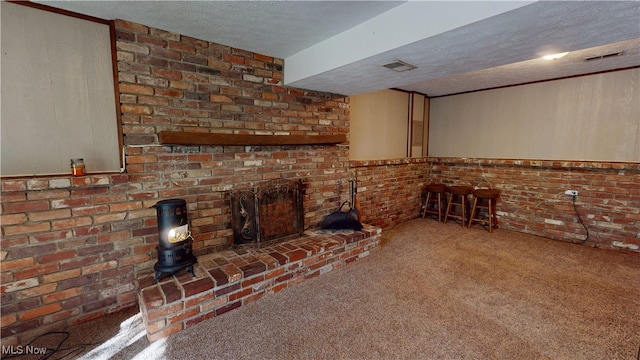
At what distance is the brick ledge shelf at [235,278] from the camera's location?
6.06ft

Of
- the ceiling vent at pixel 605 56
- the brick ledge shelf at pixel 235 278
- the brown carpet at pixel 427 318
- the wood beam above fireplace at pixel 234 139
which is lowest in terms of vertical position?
the brown carpet at pixel 427 318

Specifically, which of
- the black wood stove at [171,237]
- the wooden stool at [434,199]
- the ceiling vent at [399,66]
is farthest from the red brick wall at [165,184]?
the wooden stool at [434,199]

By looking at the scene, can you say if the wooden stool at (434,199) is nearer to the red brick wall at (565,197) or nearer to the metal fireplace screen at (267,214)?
the red brick wall at (565,197)

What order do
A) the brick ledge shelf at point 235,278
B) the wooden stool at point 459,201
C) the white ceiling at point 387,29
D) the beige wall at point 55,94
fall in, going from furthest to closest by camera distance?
the wooden stool at point 459,201, the brick ledge shelf at point 235,278, the beige wall at point 55,94, the white ceiling at point 387,29

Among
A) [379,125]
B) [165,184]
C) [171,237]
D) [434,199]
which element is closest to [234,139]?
[165,184]

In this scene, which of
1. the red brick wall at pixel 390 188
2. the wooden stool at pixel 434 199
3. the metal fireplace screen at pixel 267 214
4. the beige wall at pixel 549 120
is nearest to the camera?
the metal fireplace screen at pixel 267 214

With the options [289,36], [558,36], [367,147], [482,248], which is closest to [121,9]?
[289,36]

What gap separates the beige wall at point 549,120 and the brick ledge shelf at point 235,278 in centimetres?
309

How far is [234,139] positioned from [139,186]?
0.85 metres

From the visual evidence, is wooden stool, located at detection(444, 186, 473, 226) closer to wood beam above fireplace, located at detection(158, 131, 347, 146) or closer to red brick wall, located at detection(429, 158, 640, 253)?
red brick wall, located at detection(429, 158, 640, 253)

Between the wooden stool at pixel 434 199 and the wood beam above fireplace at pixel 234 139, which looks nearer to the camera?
the wood beam above fireplace at pixel 234 139

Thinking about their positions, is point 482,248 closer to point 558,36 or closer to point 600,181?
point 600,181

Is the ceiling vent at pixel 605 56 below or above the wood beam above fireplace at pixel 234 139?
above

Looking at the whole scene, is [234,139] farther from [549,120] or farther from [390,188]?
[549,120]
